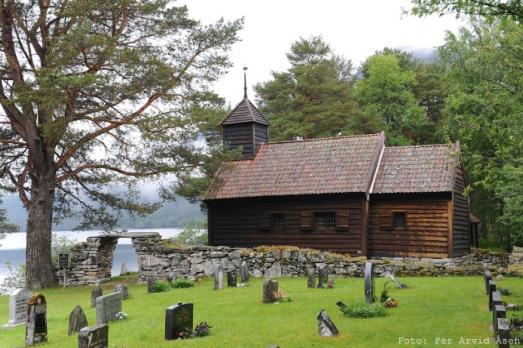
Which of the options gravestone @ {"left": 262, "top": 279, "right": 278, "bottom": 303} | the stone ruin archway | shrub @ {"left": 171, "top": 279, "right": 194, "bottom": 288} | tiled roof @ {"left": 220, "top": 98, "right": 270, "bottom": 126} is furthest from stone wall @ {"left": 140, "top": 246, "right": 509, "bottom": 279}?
tiled roof @ {"left": 220, "top": 98, "right": 270, "bottom": 126}

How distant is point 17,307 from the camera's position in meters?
15.1

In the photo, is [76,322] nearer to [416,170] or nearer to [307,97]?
[416,170]

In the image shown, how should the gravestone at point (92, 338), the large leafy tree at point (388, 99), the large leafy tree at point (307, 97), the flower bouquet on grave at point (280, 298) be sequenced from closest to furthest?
the gravestone at point (92, 338), the flower bouquet on grave at point (280, 298), the large leafy tree at point (388, 99), the large leafy tree at point (307, 97)

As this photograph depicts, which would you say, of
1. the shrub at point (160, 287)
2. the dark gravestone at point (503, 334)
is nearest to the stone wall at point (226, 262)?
the shrub at point (160, 287)

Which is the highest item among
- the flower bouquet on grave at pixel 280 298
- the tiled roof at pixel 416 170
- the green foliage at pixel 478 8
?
the green foliage at pixel 478 8

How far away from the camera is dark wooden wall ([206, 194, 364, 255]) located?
26.7m

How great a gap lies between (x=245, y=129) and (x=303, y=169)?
5.60 m

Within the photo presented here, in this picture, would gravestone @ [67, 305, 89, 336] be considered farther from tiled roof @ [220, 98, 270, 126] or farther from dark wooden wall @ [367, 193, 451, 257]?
tiled roof @ [220, 98, 270, 126]

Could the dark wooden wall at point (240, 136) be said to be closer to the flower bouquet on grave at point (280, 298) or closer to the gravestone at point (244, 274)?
the gravestone at point (244, 274)

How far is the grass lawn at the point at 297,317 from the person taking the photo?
35.0 feet

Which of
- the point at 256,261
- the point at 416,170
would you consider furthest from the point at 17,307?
the point at 416,170

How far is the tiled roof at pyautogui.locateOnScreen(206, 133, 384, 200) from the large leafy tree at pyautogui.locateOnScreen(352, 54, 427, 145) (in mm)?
15357

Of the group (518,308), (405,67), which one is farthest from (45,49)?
(405,67)

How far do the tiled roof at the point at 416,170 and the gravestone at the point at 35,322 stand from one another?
1822 centimetres
